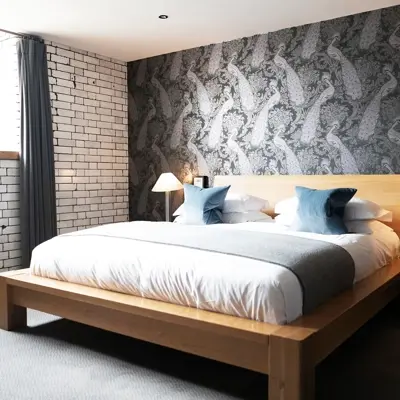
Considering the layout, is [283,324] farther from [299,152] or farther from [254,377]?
[299,152]

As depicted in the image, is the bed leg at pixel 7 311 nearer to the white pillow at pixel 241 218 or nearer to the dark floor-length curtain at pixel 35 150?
the dark floor-length curtain at pixel 35 150

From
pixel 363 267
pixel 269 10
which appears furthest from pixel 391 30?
pixel 363 267

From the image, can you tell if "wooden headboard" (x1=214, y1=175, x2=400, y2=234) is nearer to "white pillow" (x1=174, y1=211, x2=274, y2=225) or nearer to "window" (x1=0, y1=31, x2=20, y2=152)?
"white pillow" (x1=174, y1=211, x2=274, y2=225)

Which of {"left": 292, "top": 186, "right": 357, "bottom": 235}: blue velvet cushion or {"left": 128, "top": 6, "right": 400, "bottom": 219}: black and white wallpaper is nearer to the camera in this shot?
{"left": 292, "top": 186, "right": 357, "bottom": 235}: blue velvet cushion

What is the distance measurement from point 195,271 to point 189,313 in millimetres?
197

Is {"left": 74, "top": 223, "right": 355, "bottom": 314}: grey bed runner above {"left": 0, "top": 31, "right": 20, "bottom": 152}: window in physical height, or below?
below

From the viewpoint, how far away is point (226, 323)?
1.93m

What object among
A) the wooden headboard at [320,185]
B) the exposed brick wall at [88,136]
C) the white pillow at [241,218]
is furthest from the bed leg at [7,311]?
the wooden headboard at [320,185]

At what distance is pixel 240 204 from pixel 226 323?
198 cm

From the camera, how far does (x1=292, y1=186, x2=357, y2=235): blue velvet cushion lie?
3.00 m

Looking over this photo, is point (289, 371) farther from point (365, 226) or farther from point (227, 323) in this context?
point (365, 226)

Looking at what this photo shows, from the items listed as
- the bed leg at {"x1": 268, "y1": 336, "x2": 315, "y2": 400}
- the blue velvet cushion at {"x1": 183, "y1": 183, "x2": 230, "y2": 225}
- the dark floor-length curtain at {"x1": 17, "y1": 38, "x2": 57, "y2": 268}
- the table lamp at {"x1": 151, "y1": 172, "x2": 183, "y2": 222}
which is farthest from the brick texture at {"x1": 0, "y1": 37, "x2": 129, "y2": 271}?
the bed leg at {"x1": 268, "y1": 336, "x2": 315, "y2": 400}

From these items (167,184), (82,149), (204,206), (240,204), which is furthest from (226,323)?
(82,149)

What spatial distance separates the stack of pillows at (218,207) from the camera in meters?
3.67
